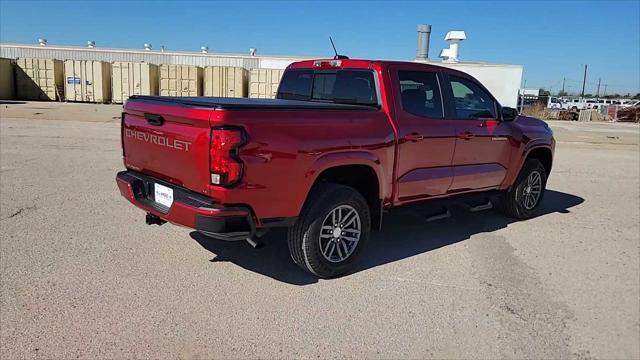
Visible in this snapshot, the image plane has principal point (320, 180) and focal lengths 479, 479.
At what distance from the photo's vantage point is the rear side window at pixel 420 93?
477 centimetres

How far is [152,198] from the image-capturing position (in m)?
4.11

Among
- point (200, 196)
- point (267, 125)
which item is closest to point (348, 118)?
point (267, 125)

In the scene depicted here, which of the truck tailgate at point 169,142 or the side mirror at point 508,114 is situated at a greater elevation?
the side mirror at point 508,114

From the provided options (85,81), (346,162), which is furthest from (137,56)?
(346,162)

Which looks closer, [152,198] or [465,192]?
[152,198]

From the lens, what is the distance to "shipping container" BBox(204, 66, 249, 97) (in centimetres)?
3250

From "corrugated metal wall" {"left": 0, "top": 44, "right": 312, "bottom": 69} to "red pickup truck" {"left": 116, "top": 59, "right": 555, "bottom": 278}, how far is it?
3313 centimetres

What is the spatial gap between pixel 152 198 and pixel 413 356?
2.48m

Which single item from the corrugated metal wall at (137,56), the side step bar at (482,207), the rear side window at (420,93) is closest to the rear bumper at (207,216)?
the rear side window at (420,93)

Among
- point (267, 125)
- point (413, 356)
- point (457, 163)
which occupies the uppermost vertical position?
point (267, 125)

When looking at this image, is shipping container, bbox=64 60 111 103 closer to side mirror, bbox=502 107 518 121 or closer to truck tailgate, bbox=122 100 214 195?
truck tailgate, bbox=122 100 214 195

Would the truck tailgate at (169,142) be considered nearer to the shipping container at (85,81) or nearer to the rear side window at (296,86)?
the rear side window at (296,86)

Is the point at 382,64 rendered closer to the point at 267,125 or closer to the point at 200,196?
the point at 267,125

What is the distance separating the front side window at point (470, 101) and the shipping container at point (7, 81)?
1368 inches
